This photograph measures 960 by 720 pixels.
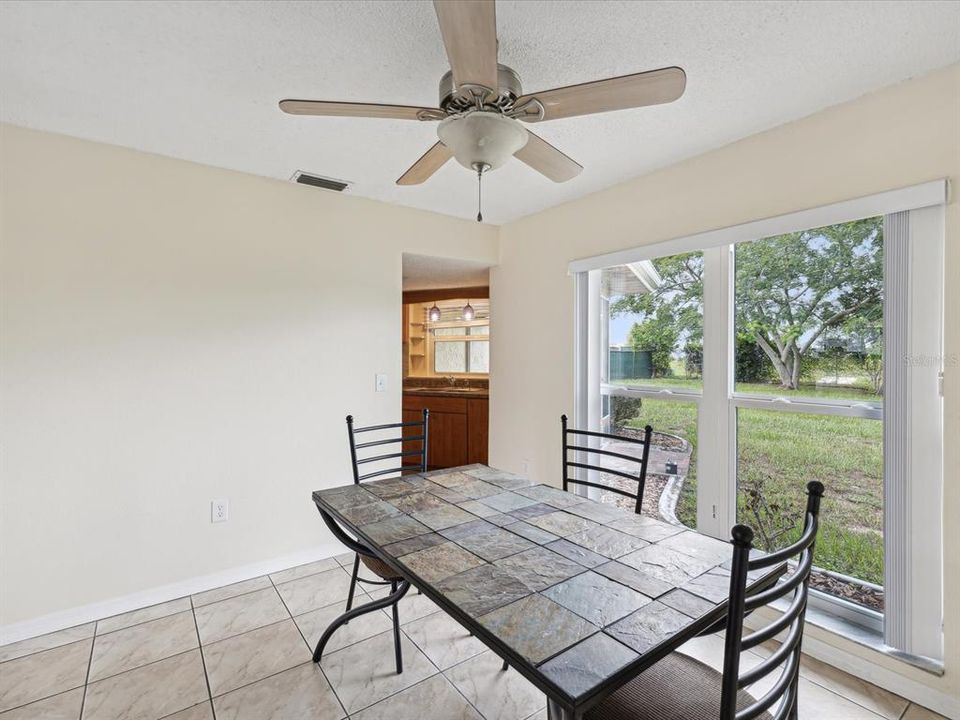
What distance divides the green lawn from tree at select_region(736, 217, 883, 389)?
226mm

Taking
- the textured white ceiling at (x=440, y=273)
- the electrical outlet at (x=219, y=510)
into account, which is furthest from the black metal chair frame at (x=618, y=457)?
the electrical outlet at (x=219, y=510)

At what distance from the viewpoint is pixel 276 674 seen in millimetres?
1875

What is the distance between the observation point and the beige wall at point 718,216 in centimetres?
164

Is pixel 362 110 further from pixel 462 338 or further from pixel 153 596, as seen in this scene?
pixel 462 338

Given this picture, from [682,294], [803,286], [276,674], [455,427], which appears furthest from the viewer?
[455,427]

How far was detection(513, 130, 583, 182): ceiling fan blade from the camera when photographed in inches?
64.1

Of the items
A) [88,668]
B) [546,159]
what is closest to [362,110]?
[546,159]

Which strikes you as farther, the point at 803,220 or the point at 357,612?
the point at 803,220

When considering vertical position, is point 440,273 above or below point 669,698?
above

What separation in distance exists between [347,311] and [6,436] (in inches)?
67.5

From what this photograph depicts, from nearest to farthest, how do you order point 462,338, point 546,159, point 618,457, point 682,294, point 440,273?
point 546,159
point 618,457
point 682,294
point 440,273
point 462,338

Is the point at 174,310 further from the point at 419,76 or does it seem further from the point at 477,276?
the point at 477,276

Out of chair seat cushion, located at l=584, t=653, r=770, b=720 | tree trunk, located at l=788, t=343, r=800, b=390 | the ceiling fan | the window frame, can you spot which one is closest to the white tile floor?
chair seat cushion, located at l=584, t=653, r=770, b=720

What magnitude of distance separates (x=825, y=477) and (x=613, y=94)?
1.83 metres
